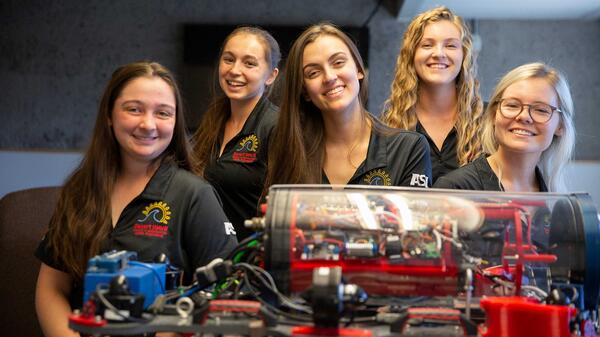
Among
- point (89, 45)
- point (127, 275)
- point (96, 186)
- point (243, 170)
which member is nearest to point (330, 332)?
point (127, 275)

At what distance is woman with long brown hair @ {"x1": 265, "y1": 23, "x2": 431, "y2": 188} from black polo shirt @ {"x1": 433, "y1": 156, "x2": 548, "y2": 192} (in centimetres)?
15

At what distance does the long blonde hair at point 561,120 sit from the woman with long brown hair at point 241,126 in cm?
94

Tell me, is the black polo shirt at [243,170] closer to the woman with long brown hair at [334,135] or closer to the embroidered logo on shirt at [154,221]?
the woman with long brown hair at [334,135]

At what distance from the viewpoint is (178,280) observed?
6.31 ft

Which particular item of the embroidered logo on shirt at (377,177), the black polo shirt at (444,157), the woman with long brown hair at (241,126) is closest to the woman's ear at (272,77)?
the woman with long brown hair at (241,126)

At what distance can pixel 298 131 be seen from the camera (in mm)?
2477

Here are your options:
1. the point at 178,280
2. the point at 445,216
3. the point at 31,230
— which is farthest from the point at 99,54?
the point at 445,216

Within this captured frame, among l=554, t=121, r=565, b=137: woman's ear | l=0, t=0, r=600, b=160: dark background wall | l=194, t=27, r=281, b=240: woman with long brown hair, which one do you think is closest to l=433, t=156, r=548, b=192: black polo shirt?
l=554, t=121, r=565, b=137: woman's ear

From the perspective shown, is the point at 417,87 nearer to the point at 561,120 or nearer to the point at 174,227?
the point at 561,120

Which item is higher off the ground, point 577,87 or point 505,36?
point 505,36

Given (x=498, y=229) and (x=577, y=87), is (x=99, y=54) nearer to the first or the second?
(x=577, y=87)

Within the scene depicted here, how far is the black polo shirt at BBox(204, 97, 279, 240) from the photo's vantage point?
2.88 metres

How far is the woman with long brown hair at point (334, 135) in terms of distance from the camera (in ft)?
8.04

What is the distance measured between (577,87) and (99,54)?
3584mm
